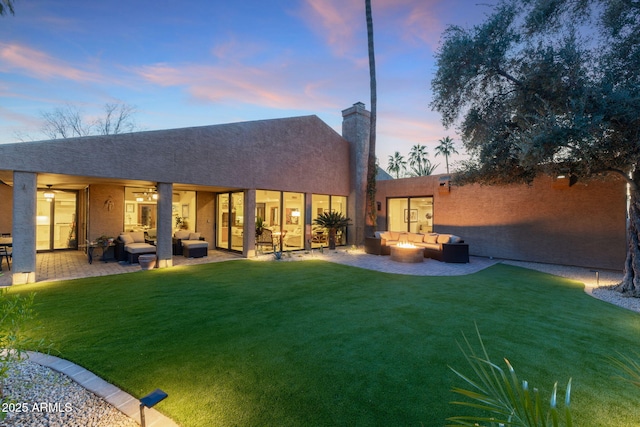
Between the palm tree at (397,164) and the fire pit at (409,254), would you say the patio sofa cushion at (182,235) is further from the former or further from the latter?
the palm tree at (397,164)

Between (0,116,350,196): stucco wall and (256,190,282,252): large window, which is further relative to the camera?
(256,190,282,252): large window

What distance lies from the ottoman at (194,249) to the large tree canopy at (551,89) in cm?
979

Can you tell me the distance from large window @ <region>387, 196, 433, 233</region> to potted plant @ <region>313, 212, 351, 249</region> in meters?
3.05

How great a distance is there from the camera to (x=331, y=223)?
533 inches

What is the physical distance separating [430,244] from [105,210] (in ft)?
43.0

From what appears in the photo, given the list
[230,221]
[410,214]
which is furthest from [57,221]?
[410,214]

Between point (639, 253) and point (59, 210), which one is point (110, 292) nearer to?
point (59, 210)

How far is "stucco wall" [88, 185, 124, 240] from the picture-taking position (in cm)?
1112

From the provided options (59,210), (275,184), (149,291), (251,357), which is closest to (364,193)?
(275,184)

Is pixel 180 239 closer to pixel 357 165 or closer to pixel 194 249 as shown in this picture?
pixel 194 249

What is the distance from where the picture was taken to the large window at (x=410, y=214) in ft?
45.6

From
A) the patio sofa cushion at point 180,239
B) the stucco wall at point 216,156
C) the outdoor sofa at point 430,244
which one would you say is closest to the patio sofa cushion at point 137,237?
the patio sofa cushion at point 180,239

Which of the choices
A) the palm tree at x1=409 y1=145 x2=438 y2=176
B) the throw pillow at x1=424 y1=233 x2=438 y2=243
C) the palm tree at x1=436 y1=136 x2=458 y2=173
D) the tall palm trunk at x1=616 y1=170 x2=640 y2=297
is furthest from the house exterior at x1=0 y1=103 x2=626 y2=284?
the palm tree at x1=409 y1=145 x2=438 y2=176

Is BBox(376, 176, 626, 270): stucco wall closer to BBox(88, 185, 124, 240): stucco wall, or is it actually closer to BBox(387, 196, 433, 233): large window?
BBox(387, 196, 433, 233): large window
